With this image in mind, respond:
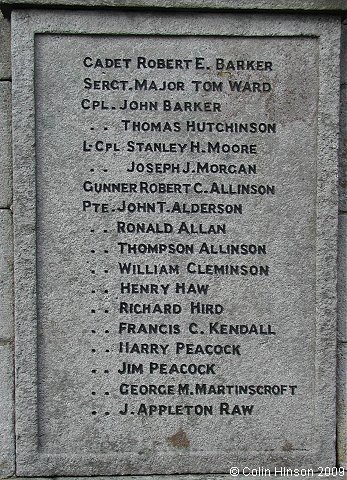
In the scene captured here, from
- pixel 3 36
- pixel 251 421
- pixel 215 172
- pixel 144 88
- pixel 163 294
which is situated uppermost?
pixel 3 36

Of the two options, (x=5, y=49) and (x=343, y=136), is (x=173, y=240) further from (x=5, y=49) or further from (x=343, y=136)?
(x=5, y=49)

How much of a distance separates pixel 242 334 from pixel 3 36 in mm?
1933

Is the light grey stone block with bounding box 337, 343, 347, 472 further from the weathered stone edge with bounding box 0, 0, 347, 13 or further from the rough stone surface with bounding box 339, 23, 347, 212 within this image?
the weathered stone edge with bounding box 0, 0, 347, 13

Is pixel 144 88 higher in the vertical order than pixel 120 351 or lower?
higher

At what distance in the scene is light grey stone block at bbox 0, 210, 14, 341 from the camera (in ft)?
11.0

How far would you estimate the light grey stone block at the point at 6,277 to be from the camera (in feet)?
11.0

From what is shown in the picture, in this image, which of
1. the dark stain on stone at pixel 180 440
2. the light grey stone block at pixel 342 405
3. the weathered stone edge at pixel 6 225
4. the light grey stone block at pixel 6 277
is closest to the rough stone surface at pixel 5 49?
the weathered stone edge at pixel 6 225

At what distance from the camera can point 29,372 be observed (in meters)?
3.25

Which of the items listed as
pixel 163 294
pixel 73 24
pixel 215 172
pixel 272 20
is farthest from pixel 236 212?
pixel 73 24

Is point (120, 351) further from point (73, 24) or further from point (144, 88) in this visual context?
point (73, 24)

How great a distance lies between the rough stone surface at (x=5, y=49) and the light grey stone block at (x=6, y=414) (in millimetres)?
1379

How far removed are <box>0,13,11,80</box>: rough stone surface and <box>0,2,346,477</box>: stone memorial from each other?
150 mm

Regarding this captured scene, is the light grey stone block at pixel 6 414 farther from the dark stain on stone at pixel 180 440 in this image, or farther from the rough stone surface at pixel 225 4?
the rough stone surface at pixel 225 4

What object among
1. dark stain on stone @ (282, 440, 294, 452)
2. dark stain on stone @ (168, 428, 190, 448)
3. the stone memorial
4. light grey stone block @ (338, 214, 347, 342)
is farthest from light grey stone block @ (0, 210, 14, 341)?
light grey stone block @ (338, 214, 347, 342)
